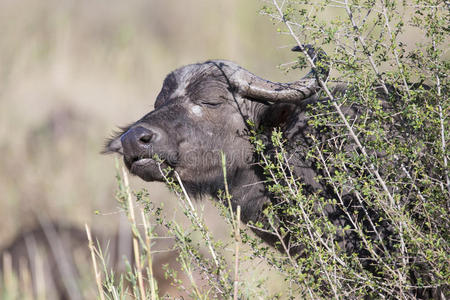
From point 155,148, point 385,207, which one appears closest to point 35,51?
point 155,148

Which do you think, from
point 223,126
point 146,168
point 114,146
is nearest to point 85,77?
point 114,146

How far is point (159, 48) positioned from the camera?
14.5 meters

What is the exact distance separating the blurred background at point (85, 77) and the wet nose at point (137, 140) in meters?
3.17

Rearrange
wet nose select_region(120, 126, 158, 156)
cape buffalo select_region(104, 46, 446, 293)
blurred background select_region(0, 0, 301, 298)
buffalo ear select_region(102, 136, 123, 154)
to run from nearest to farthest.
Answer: wet nose select_region(120, 126, 158, 156) < cape buffalo select_region(104, 46, 446, 293) < buffalo ear select_region(102, 136, 123, 154) < blurred background select_region(0, 0, 301, 298)

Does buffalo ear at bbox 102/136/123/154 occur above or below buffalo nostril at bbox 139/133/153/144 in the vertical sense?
below

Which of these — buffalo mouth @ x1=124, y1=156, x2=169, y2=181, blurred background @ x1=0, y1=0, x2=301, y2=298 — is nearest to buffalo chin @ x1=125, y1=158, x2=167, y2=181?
buffalo mouth @ x1=124, y1=156, x2=169, y2=181

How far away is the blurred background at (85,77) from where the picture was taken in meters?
9.90

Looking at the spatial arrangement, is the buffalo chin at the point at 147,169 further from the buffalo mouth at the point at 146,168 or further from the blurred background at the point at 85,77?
the blurred background at the point at 85,77

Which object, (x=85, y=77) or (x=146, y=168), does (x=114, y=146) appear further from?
(x=85, y=77)

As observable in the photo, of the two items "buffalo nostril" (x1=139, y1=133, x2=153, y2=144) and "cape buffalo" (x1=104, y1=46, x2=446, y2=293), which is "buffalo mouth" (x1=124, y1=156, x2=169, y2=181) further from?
"buffalo nostril" (x1=139, y1=133, x2=153, y2=144)

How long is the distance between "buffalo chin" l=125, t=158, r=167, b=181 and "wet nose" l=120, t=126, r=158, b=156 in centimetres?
8

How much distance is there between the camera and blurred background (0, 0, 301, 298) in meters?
9.90

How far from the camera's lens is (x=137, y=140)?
4352 millimetres

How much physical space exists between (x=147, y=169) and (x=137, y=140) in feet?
0.76
